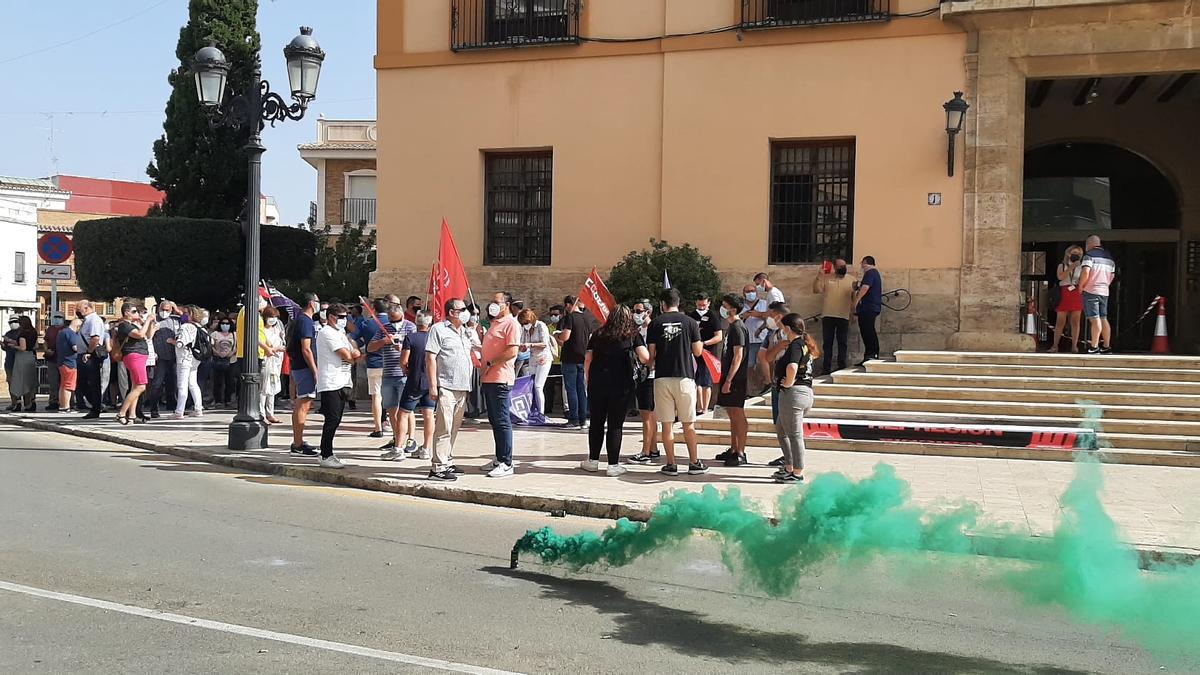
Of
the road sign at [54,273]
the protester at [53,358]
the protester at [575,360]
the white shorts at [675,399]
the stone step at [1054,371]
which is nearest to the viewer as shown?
the white shorts at [675,399]

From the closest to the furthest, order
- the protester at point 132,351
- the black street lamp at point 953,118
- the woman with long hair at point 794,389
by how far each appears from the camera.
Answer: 1. the woman with long hair at point 794,389
2. the protester at point 132,351
3. the black street lamp at point 953,118

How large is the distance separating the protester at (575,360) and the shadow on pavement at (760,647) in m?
8.44

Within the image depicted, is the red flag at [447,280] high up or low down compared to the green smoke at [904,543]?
up

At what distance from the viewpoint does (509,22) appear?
1916 cm

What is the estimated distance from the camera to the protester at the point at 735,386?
10.9 metres

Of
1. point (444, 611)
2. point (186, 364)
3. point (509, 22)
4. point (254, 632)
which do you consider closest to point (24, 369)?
point (186, 364)

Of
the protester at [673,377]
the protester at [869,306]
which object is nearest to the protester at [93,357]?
the protester at [673,377]

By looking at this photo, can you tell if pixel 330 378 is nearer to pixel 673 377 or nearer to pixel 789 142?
pixel 673 377

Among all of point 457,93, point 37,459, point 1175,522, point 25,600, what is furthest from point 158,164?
point 1175,522

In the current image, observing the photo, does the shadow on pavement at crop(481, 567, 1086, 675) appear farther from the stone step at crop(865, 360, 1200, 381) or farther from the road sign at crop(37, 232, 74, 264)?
the road sign at crop(37, 232, 74, 264)

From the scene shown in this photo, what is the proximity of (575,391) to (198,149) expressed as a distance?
16.3 metres

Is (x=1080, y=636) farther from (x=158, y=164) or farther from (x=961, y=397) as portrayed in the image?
(x=158, y=164)

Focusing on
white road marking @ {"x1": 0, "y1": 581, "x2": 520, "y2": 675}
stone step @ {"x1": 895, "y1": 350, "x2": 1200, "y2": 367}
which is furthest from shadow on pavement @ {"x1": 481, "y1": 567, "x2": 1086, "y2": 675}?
stone step @ {"x1": 895, "y1": 350, "x2": 1200, "y2": 367}

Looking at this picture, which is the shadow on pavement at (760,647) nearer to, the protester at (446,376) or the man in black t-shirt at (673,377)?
the protester at (446,376)
